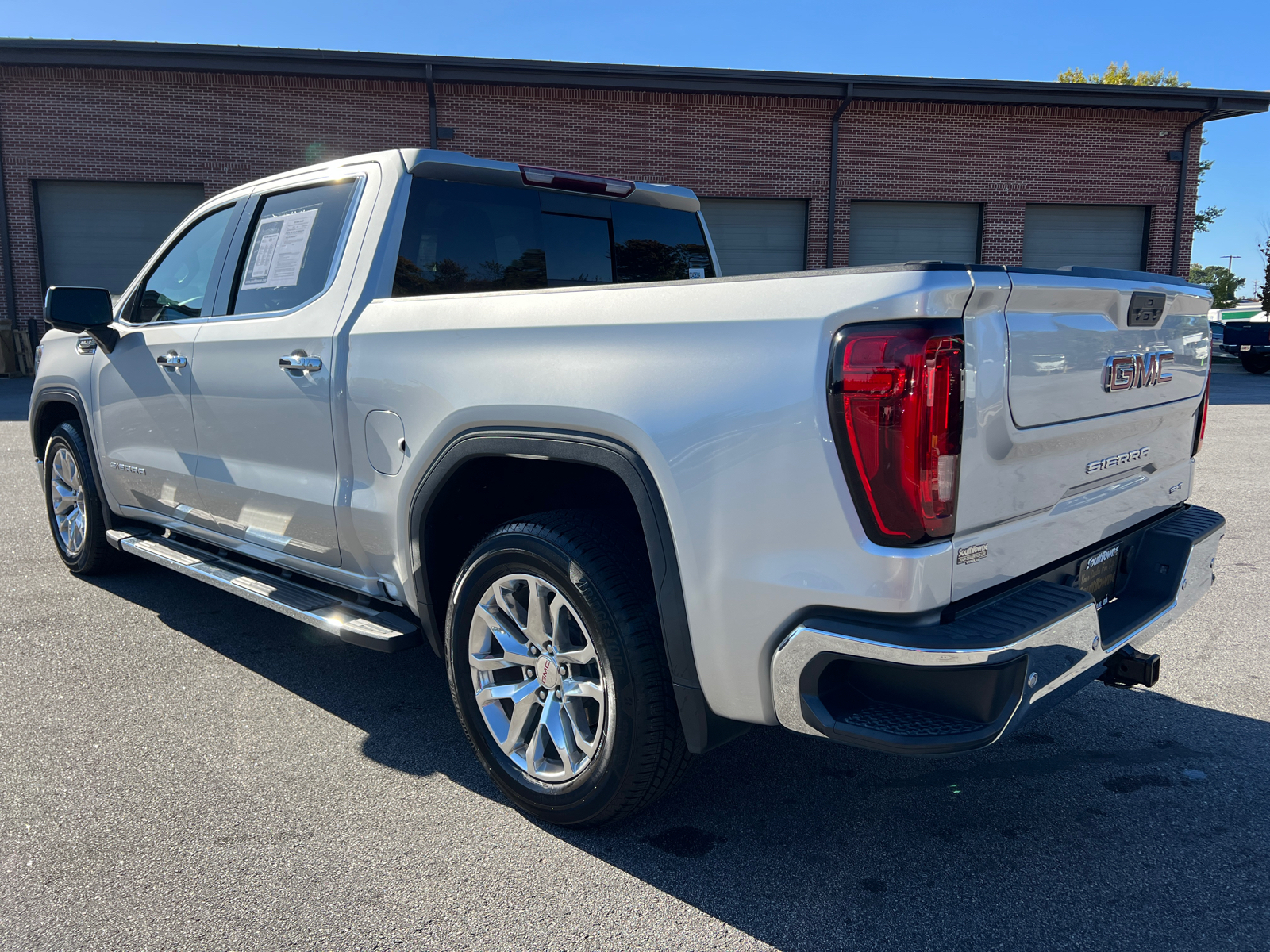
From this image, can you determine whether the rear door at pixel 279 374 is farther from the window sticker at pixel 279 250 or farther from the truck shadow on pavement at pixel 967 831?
the truck shadow on pavement at pixel 967 831

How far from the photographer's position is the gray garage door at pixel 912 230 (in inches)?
889

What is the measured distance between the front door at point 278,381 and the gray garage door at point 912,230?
788 inches

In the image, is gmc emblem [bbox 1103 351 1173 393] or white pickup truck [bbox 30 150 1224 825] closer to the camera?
white pickup truck [bbox 30 150 1224 825]

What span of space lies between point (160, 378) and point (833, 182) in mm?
20002

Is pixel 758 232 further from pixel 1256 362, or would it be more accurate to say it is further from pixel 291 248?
pixel 291 248

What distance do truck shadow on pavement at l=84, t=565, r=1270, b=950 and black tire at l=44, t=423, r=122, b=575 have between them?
2.14 meters

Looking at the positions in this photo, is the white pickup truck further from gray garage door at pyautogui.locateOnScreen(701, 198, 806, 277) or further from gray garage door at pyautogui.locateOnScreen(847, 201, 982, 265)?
gray garage door at pyautogui.locateOnScreen(847, 201, 982, 265)

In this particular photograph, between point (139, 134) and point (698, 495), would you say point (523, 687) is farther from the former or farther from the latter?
point (139, 134)

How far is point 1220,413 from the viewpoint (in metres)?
14.6

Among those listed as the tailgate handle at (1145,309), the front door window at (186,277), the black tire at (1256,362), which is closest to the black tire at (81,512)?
the front door window at (186,277)

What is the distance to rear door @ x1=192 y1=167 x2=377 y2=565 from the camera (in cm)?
338

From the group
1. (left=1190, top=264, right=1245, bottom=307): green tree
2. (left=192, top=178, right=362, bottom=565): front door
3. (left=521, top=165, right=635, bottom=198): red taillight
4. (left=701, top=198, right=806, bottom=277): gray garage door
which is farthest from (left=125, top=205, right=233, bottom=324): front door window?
(left=1190, top=264, right=1245, bottom=307): green tree

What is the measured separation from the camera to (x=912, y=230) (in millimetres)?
22781

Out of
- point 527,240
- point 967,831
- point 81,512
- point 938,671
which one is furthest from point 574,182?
point 81,512
